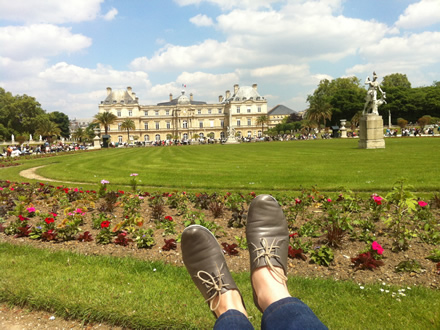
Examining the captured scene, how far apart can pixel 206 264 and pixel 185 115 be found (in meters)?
89.3

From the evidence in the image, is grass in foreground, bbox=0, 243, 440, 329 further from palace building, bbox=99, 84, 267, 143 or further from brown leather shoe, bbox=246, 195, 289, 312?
palace building, bbox=99, 84, 267, 143

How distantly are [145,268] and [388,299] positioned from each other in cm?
229

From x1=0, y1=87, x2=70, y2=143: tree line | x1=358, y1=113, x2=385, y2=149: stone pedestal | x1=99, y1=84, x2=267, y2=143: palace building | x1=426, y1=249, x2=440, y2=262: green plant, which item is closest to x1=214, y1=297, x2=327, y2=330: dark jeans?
x1=426, y1=249, x2=440, y2=262: green plant

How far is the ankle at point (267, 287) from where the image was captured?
2252 mm

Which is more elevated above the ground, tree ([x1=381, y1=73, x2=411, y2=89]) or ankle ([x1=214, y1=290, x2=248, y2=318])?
tree ([x1=381, y1=73, x2=411, y2=89])

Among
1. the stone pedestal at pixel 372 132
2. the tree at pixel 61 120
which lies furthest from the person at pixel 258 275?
the tree at pixel 61 120

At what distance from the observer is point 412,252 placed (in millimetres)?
3570

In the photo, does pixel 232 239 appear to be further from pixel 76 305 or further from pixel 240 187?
pixel 240 187

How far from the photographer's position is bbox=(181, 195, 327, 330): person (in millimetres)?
1896

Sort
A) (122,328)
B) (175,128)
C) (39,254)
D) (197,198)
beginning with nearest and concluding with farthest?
(122,328) < (39,254) < (197,198) < (175,128)

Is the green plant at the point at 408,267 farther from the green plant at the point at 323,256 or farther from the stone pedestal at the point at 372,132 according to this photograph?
the stone pedestal at the point at 372,132

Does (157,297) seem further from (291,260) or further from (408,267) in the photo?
(408,267)

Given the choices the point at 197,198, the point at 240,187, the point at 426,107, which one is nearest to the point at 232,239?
the point at 197,198

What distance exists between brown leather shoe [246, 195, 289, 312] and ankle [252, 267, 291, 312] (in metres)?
0.04
